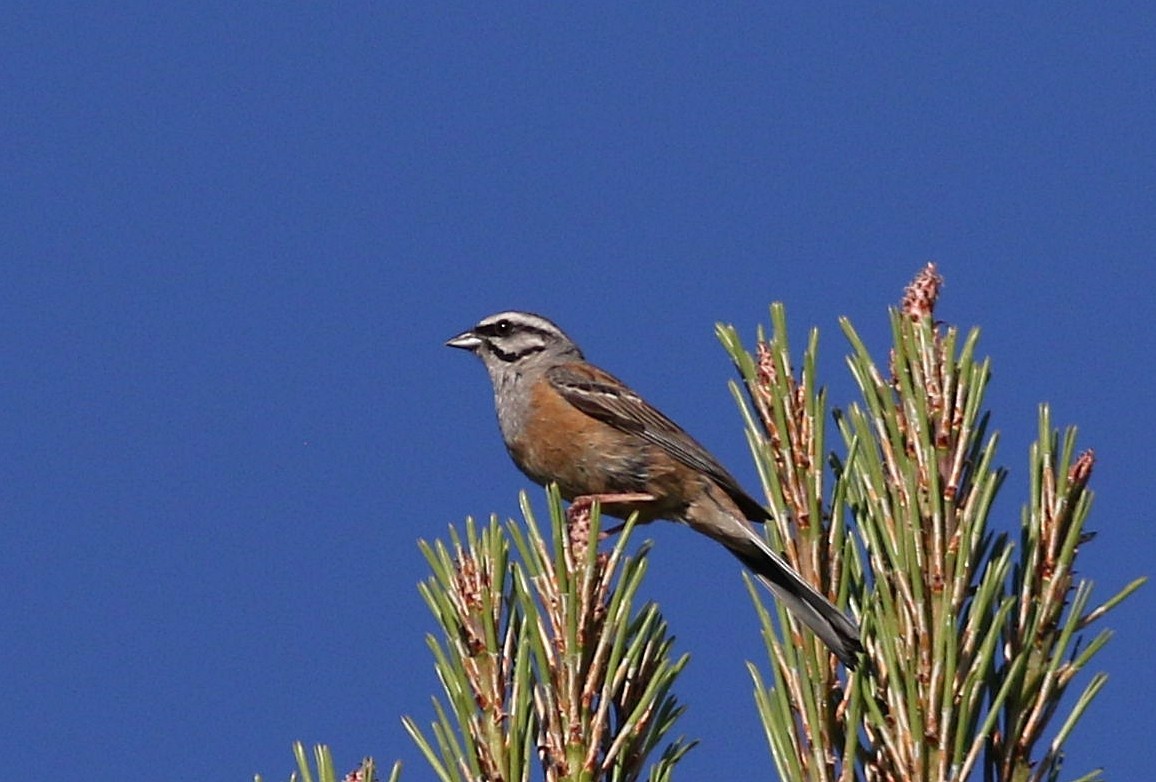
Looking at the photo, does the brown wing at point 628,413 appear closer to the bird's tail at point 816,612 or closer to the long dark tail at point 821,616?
the bird's tail at point 816,612

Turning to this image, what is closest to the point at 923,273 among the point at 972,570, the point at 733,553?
the point at 972,570

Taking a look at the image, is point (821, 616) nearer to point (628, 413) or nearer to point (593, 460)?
point (593, 460)

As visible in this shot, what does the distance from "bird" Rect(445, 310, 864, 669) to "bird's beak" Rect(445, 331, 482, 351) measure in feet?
0.78

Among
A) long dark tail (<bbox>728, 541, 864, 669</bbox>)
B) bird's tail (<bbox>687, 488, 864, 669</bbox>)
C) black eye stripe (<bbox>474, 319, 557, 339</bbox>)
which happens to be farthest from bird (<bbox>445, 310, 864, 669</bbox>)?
long dark tail (<bbox>728, 541, 864, 669</bbox>)

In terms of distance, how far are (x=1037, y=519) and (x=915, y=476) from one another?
0.77 ft

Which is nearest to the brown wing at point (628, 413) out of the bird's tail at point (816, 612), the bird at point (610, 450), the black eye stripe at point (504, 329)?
the bird at point (610, 450)

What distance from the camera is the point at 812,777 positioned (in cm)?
248

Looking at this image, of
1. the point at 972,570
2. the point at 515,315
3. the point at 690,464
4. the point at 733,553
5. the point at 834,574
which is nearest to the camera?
the point at 972,570

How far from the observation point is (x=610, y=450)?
20.4 ft

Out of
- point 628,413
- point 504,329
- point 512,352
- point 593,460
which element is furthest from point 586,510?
point 504,329

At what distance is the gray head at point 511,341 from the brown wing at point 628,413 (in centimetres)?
30

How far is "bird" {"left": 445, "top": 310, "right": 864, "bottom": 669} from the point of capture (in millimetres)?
5848

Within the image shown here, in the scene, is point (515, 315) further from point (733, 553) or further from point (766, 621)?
point (766, 621)

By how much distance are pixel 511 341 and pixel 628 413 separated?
1.02 metres
